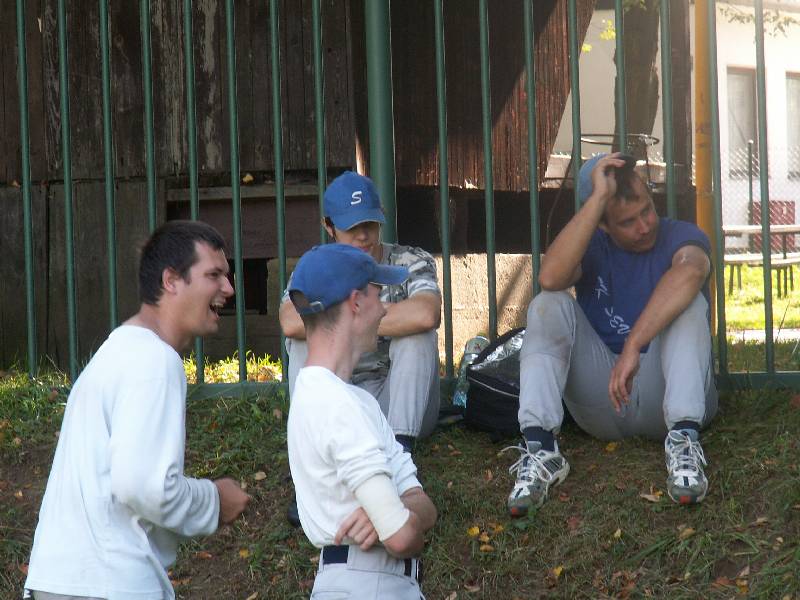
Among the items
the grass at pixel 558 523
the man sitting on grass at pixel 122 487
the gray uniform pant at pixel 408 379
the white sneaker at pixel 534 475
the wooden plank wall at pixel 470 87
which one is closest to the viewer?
the man sitting on grass at pixel 122 487

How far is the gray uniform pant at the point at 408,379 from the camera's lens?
4.92 m

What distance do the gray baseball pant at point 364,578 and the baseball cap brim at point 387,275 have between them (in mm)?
665

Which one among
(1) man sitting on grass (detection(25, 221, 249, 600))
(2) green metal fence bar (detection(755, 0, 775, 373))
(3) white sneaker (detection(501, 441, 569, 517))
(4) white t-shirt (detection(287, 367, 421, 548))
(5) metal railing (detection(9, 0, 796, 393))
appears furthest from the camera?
(5) metal railing (detection(9, 0, 796, 393))

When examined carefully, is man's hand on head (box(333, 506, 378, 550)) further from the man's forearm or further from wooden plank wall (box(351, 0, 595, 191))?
wooden plank wall (box(351, 0, 595, 191))

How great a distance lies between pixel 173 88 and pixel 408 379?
160 inches

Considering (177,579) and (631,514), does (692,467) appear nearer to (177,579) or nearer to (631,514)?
(631,514)

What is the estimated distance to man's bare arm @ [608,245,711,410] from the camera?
477 centimetres

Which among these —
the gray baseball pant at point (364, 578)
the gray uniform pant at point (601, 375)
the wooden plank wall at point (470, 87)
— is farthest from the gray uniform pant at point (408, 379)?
the wooden plank wall at point (470, 87)

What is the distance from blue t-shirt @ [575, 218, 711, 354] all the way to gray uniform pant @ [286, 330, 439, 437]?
0.72 m

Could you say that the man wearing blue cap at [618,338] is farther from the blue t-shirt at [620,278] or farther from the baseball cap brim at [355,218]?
the baseball cap brim at [355,218]

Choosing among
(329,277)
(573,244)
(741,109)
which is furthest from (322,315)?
(741,109)

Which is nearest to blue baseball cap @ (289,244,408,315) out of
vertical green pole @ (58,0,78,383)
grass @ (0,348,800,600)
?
grass @ (0,348,800,600)

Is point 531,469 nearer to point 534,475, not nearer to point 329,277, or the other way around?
point 534,475

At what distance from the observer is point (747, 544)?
4.38 meters
